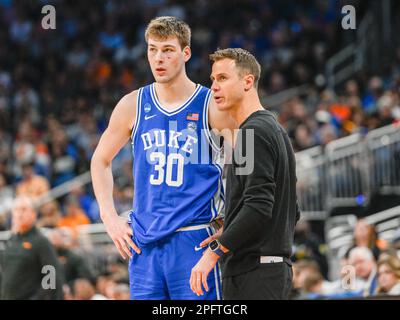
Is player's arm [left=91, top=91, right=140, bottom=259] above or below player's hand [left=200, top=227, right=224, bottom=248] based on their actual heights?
above

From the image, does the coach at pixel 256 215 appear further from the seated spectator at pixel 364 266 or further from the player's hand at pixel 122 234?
the seated spectator at pixel 364 266

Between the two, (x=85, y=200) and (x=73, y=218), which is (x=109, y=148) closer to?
(x=73, y=218)

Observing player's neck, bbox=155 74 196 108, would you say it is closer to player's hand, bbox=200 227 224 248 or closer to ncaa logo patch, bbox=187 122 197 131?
ncaa logo patch, bbox=187 122 197 131

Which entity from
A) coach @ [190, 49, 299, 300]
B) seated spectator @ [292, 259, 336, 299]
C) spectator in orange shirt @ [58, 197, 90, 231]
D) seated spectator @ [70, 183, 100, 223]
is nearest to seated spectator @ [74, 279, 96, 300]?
spectator in orange shirt @ [58, 197, 90, 231]

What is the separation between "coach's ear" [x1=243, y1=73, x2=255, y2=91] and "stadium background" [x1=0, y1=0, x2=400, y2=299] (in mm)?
4563

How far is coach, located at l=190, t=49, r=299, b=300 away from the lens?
4.64m

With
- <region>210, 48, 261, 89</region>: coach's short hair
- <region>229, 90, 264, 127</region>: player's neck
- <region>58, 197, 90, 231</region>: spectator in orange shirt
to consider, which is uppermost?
<region>210, 48, 261, 89</region>: coach's short hair

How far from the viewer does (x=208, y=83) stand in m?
15.8

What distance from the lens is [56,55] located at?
690 inches

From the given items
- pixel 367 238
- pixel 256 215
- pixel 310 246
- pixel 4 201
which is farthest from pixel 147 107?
pixel 4 201

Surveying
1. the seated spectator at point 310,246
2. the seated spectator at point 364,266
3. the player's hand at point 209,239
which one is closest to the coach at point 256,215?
the player's hand at point 209,239

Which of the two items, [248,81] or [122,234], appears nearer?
[248,81]

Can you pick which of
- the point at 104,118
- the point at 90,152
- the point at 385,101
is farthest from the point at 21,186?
the point at 385,101

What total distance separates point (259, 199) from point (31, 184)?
8.64 m
